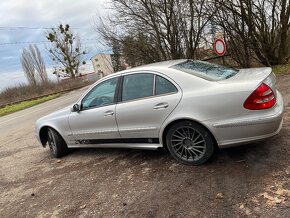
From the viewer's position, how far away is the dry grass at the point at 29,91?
3468 centimetres

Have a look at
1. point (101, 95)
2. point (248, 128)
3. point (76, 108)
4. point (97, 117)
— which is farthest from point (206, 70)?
point (76, 108)

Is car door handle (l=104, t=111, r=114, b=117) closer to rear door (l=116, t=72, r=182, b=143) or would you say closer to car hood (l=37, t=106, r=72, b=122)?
rear door (l=116, t=72, r=182, b=143)

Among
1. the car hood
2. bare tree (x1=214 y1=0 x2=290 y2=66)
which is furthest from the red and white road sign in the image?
the car hood

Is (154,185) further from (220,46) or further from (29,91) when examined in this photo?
(29,91)

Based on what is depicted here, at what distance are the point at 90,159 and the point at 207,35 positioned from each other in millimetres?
11472

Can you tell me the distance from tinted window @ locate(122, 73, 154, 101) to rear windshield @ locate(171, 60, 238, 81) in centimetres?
46

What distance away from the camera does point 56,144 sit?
622 cm

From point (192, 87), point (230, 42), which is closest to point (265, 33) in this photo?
point (230, 42)

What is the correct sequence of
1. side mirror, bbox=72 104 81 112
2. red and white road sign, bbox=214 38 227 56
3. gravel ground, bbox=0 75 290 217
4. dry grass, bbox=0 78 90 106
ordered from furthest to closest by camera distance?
dry grass, bbox=0 78 90 106, red and white road sign, bbox=214 38 227 56, side mirror, bbox=72 104 81 112, gravel ground, bbox=0 75 290 217

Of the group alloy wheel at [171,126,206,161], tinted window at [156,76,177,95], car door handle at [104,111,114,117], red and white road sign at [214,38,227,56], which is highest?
red and white road sign at [214,38,227,56]

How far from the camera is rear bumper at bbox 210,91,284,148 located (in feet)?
13.0

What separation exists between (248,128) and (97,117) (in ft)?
8.11

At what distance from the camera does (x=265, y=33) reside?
1315 cm

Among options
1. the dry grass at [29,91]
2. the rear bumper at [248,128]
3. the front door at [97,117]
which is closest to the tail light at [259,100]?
the rear bumper at [248,128]
